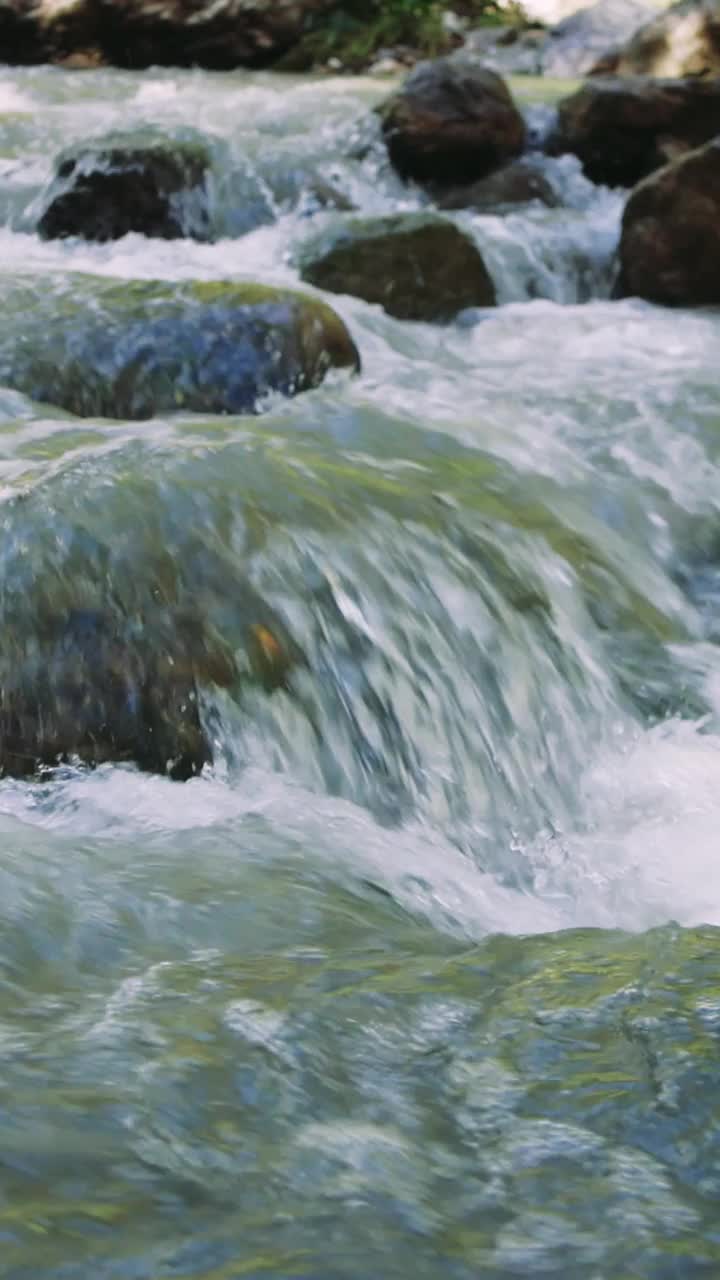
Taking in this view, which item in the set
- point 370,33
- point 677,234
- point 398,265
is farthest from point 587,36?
point 398,265

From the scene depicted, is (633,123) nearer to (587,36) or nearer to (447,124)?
(447,124)

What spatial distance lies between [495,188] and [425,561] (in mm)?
6489

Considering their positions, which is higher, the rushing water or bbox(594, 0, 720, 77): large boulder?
bbox(594, 0, 720, 77): large boulder

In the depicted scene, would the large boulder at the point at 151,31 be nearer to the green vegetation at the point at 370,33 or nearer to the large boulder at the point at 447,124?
the green vegetation at the point at 370,33

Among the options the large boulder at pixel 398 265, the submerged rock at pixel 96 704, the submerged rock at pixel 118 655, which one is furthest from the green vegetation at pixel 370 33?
the submerged rock at pixel 96 704

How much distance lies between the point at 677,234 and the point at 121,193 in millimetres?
2910

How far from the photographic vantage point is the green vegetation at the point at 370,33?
15.0 m

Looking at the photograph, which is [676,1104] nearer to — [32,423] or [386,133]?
[32,423]

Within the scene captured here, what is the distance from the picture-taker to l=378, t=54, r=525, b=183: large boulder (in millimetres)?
9523

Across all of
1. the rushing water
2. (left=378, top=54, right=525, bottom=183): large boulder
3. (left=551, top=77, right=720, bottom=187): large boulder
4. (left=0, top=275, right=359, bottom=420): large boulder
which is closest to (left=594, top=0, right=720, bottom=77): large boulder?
(left=551, top=77, right=720, bottom=187): large boulder

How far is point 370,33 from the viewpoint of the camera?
1540 cm

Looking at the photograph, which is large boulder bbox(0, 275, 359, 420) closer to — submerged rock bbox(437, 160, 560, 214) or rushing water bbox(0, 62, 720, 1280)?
rushing water bbox(0, 62, 720, 1280)

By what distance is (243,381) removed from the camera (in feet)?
16.5

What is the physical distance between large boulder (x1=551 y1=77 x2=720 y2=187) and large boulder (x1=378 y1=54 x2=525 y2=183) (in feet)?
1.86
